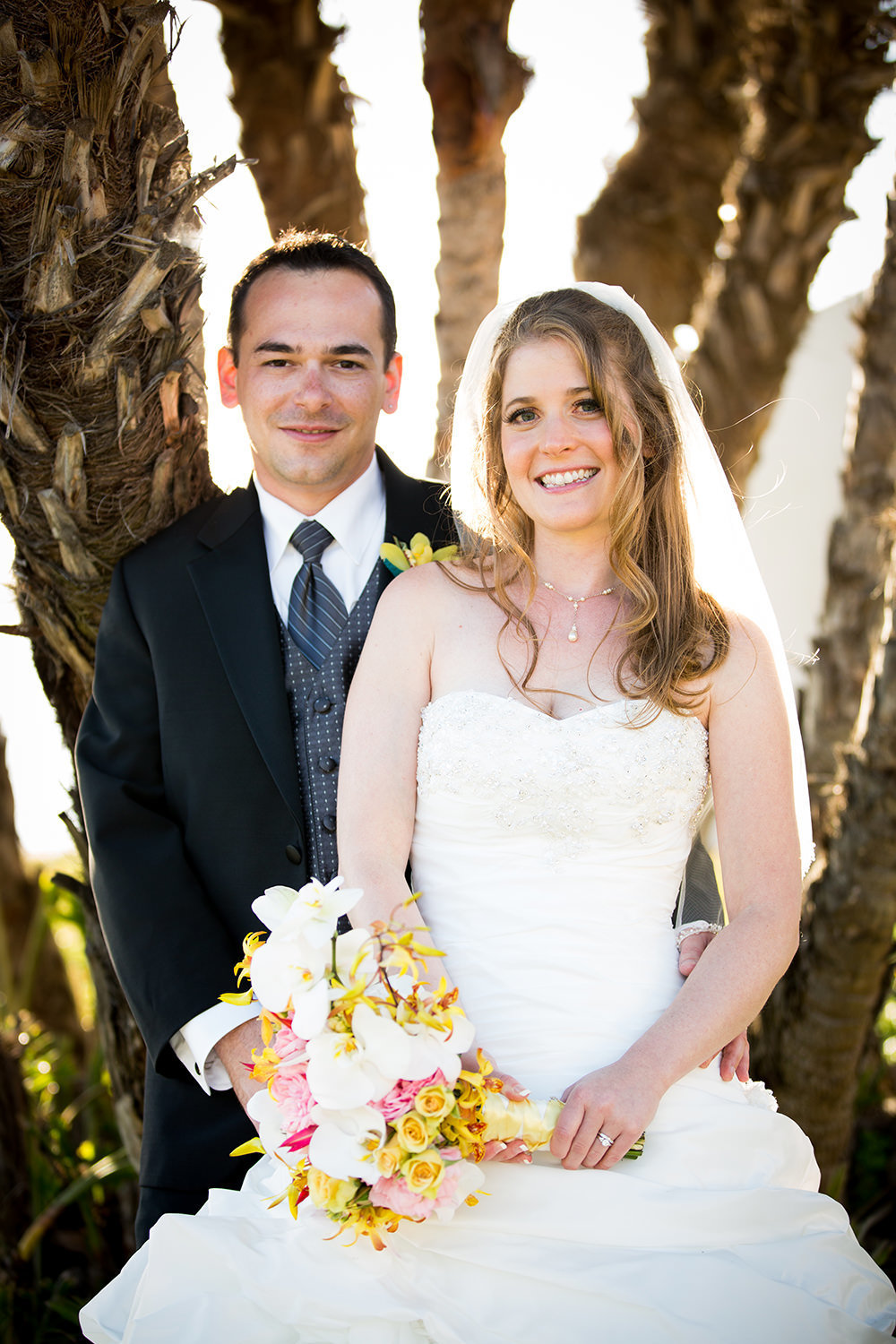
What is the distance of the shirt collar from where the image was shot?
9.84 feet

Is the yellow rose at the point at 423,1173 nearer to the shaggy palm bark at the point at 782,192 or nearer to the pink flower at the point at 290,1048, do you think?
the pink flower at the point at 290,1048

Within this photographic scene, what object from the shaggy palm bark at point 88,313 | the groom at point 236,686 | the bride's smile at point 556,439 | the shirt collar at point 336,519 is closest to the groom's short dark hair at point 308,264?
the groom at point 236,686

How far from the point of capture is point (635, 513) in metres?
2.56

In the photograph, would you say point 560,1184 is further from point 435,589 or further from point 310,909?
point 435,589

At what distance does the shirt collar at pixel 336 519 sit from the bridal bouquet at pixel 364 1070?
53.3 inches

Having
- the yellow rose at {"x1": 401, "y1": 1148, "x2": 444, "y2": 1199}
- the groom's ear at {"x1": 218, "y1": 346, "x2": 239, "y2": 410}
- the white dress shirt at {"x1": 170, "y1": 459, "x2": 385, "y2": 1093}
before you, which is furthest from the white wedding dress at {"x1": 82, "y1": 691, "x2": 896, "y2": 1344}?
the groom's ear at {"x1": 218, "y1": 346, "x2": 239, "y2": 410}

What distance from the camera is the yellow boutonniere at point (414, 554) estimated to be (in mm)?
2826

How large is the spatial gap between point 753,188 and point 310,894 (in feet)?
13.0

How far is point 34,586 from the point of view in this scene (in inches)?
117

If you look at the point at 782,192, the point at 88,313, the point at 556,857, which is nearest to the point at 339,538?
the point at 88,313

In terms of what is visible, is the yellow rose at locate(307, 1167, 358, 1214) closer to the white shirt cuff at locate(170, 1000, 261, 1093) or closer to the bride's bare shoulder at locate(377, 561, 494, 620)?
the white shirt cuff at locate(170, 1000, 261, 1093)

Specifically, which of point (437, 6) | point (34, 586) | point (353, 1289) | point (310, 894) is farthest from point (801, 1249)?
point (437, 6)

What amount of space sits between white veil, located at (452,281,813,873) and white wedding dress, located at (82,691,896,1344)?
347 mm

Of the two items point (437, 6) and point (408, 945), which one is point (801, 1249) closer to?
point (408, 945)
